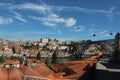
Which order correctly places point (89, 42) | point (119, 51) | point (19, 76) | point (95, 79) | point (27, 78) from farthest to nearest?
1. point (89, 42)
2. point (119, 51)
3. point (95, 79)
4. point (19, 76)
5. point (27, 78)

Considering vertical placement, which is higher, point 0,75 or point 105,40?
point 105,40

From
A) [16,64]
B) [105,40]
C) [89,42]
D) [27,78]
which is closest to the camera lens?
[27,78]

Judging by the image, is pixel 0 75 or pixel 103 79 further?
pixel 103 79

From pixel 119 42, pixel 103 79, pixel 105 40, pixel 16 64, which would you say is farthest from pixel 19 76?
pixel 105 40

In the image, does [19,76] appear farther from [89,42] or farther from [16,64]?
[89,42]

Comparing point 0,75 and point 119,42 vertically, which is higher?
point 119,42

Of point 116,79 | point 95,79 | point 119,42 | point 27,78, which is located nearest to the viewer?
point 27,78

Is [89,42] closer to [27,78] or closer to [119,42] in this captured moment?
[119,42]

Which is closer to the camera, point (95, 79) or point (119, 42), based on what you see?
point (95, 79)

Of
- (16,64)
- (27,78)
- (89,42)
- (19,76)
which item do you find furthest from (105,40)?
(27,78)
